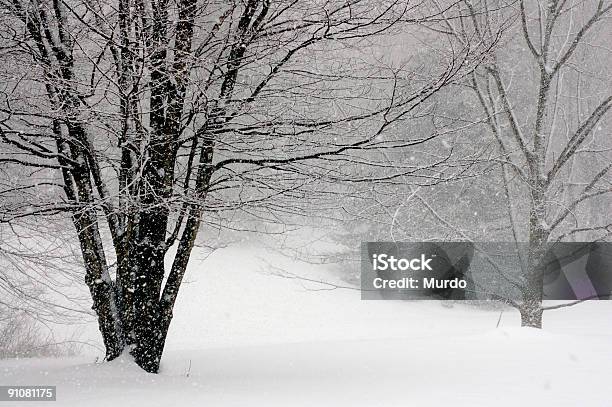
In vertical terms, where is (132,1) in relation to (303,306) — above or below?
→ above

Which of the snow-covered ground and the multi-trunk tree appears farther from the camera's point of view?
the multi-trunk tree

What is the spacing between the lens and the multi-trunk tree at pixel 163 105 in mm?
4895

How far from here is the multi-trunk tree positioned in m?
4.89

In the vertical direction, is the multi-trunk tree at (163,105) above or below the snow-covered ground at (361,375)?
above

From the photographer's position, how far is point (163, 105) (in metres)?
5.00

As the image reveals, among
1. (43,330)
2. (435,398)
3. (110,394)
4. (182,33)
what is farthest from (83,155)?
(43,330)

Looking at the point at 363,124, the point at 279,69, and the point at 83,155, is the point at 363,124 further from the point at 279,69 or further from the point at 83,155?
the point at 83,155

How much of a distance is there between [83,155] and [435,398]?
386 cm

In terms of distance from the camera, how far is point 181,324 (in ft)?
67.4

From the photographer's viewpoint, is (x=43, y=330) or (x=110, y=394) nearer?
(x=110, y=394)

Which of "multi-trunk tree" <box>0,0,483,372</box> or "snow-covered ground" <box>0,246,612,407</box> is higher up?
"multi-trunk tree" <box>0,0,483,372</box>

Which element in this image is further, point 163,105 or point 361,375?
point 361,375

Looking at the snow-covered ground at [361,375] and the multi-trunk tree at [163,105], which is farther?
the multi-trunk tree at [163,105]

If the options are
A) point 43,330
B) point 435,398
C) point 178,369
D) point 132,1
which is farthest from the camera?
point 43,330
